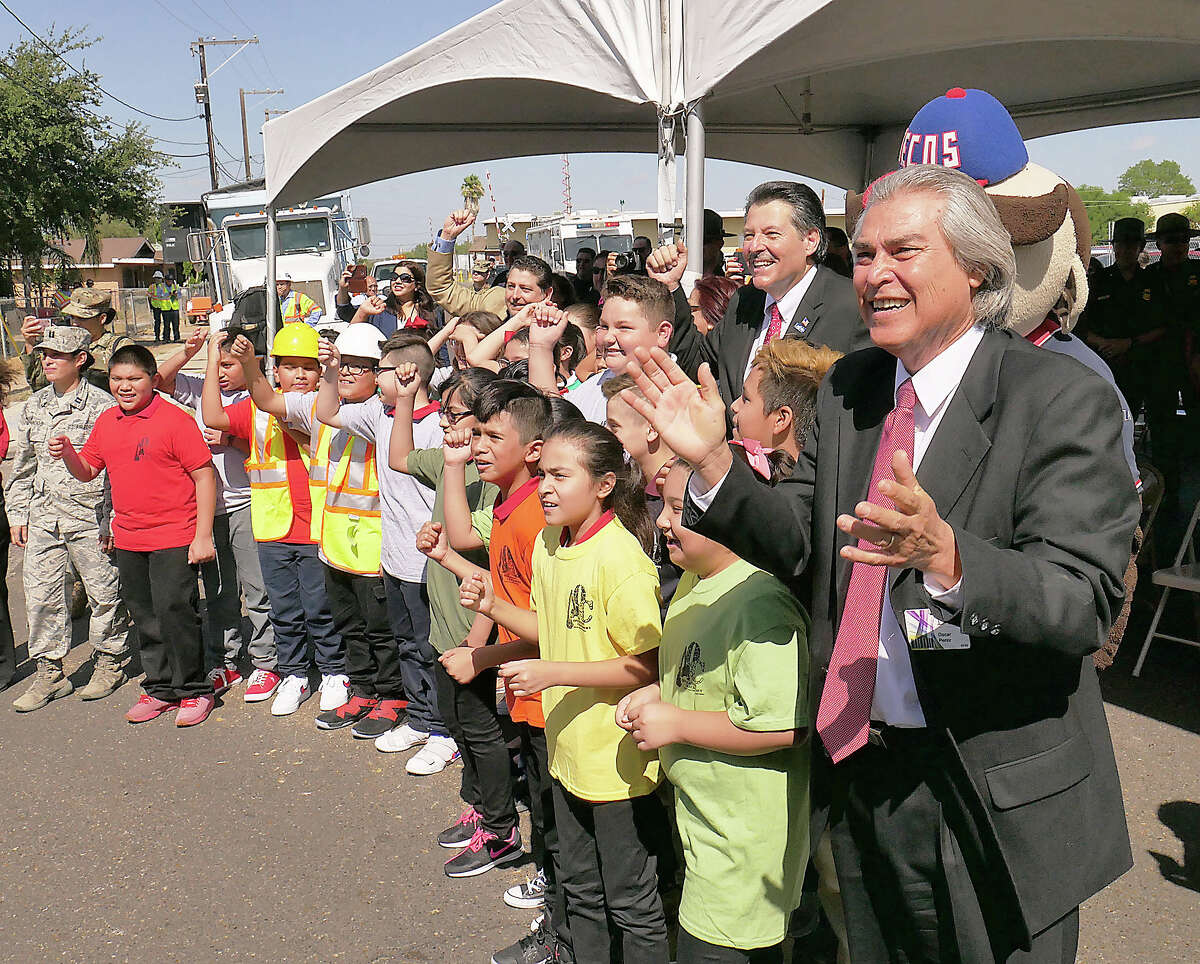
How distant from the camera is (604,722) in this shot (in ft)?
8.27

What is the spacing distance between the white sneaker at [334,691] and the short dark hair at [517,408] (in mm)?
2368

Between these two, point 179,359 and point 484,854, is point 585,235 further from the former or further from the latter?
point 484,854

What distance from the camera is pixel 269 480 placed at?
4.94 metres

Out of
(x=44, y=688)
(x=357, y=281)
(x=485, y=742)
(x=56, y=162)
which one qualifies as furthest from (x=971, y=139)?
(x=56, y=162)

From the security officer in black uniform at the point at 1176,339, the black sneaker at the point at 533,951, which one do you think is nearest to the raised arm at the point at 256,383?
the black sneaker at the point at 533,951

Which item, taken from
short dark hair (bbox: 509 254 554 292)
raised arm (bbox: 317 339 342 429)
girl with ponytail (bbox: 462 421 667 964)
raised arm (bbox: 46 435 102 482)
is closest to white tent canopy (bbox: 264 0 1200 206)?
short dark hair (bbox: 509 254 554 292)

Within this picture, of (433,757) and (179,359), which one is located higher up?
(179,359)

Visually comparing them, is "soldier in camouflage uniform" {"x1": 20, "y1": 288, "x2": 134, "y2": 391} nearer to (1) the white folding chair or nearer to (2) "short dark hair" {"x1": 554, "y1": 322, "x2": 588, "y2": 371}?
(2) "short dark hair" {"x1": 554, "y1": 322, "x2": 588, "y2": 371}

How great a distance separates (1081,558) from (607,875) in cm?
163

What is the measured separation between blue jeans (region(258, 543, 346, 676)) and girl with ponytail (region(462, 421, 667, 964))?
2510mm

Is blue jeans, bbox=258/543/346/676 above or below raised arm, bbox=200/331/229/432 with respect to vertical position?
below

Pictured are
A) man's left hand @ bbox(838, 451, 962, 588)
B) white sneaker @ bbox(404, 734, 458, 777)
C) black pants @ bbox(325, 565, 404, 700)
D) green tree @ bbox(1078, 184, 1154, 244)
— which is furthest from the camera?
green tree @ bbox(1078, 184, 1154, 244)

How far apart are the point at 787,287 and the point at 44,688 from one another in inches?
176

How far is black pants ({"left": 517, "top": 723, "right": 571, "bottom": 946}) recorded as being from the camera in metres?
2.79
